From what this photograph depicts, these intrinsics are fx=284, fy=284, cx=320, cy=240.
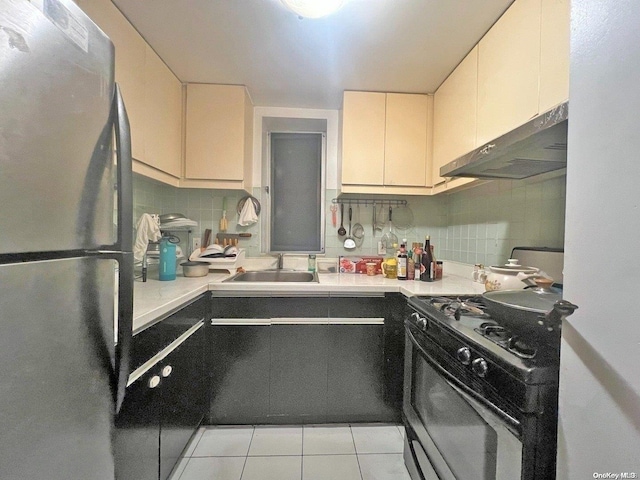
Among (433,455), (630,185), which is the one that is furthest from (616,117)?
(433,455)

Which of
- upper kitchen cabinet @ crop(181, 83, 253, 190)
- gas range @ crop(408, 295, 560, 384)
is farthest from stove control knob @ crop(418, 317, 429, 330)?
upper kitchen cabinet @ crop(181, 83, 253, 190)

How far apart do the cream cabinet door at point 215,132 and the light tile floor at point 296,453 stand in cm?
156

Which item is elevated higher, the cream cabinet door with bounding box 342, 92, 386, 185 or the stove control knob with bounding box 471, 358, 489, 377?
the cream cabinet door with bounding box 342, 92, 386, 185

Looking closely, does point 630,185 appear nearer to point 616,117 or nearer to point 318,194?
point 616,117

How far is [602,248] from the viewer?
1.49 feet

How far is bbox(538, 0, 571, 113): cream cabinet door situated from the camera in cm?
95

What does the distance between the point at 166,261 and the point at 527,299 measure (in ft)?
5.77

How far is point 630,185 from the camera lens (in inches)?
16.4

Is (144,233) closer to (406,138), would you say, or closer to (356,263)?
(356,263)

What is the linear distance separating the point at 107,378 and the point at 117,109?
2.01 feet

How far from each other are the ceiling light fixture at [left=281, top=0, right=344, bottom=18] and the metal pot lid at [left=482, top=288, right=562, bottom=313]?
4.16ft

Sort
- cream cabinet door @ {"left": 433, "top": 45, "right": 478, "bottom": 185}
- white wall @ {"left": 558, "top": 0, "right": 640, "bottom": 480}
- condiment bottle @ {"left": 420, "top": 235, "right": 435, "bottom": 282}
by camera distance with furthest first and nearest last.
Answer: condiment bottle @ {"left": 420, "top": 235, "right": 435, "bottom": 282}, cream cabinet door @ {"left": 433, "top": 45, "right": 478, "bottom": 185}, white wall @ {"left": 558, "top": 0, "right": 640, "bottom": 480}

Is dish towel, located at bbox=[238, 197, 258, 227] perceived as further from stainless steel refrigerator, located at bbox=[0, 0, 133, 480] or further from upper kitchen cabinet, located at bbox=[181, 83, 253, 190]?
stainless steel refrigerator, located at bbox=[0, 0, 133, 480]

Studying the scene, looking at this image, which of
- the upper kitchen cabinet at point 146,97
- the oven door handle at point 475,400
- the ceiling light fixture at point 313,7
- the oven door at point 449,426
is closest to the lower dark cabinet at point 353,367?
the oven door at point 449,426
